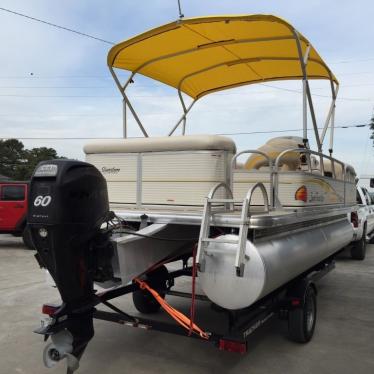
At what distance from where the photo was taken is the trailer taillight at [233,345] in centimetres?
351

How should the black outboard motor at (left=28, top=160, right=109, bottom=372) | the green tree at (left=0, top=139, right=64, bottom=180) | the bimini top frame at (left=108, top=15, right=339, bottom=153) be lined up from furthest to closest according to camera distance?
1. the green tree at (left=0, top=139, right=64, bottom=180)
2. the bimini top frame at (left=108, top=15, right=339, bottom=153)
3. the black outboard motor at (left=28, top=160, right=109, bottom=372)

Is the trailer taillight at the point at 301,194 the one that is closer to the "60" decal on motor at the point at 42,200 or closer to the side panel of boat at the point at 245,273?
the side panel of boat at the point at 245,273

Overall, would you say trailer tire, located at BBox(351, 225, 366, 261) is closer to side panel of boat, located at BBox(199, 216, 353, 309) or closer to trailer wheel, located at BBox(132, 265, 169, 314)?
trailer wheel, located at BBox(132, 265, 169, 314)

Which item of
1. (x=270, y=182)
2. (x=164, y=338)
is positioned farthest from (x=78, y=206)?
(x=164, y=338)

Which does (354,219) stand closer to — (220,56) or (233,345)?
(220,56)

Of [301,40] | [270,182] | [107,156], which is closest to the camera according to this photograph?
[270,182]

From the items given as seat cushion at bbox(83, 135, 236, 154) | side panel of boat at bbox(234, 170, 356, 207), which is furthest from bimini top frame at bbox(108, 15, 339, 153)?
seat cushion at bbox(83, 135, 236, 154)

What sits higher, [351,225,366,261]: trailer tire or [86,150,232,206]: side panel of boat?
[86,150,232,206]: side panel of boat

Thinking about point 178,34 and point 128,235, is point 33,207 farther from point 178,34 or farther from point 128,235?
point 178,34

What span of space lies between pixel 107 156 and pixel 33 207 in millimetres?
1639

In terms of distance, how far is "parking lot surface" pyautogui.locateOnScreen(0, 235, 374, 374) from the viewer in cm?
433

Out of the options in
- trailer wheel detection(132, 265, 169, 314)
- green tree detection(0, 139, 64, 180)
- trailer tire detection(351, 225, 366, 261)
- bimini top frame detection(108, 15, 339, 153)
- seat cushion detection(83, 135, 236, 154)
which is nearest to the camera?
seat cushion detection(83, 135, 236, 154)

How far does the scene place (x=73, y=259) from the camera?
337cm

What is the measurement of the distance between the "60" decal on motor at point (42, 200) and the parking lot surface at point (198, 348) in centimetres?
176
